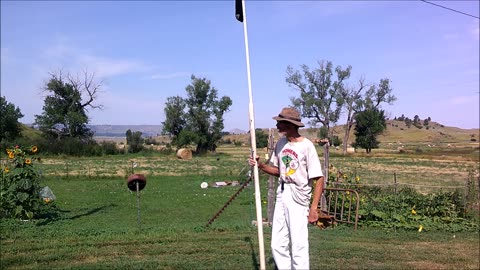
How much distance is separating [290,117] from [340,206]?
23.6ft

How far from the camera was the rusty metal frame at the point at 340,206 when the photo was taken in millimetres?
11188

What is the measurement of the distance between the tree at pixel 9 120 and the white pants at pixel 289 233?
67636 millimetres

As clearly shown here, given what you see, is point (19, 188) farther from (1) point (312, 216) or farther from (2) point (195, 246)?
(1) point (312, 216)

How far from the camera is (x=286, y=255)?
5.10 m

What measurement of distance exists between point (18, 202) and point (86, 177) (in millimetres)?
16849

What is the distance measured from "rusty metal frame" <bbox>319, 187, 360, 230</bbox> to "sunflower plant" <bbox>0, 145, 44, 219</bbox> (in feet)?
23.2

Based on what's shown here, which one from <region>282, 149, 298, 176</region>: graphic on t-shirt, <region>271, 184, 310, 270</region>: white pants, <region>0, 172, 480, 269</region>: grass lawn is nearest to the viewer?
<region>271, 184, 310, 270</region>: white pants

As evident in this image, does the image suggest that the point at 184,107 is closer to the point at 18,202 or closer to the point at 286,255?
the point at 18,202

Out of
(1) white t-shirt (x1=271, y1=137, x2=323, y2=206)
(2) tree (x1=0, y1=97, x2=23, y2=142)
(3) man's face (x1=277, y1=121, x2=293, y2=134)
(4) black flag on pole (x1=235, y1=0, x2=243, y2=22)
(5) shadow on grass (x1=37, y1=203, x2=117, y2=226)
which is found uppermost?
(2) tree (x1=0, y1=97, x2=23, y2=142)

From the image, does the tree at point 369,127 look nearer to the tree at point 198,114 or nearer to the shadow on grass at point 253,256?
the tree at point 198,114

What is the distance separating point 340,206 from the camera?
11844 mm

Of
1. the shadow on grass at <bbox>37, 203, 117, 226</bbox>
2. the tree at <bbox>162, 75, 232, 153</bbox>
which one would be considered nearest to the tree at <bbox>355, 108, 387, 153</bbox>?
the tree at <bbox>162, 75, 232, 153</bbox>

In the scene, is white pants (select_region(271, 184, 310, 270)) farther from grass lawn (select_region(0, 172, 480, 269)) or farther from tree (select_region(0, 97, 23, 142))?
tree (select_region(0, 97, 23, 142))

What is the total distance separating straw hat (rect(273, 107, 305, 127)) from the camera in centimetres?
515
